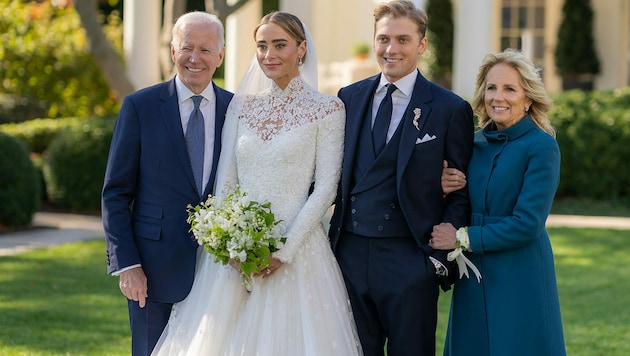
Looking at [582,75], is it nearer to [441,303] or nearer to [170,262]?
[441,303]

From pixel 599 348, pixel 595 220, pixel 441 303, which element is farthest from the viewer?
pixel 595 220

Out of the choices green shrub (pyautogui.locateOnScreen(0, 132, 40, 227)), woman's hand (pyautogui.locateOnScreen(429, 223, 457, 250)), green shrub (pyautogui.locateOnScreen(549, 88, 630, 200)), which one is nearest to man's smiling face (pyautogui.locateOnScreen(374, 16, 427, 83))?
woman's hand (pyautogui.locateOnScreen(429, 223, 457, 250))

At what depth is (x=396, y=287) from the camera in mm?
4180

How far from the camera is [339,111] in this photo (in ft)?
14.2

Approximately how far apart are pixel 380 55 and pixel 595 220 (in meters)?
8.82

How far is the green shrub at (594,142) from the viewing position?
13430 millimetres

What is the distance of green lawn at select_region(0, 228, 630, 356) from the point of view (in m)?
6.47

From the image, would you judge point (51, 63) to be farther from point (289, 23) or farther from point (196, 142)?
point (289, 23)

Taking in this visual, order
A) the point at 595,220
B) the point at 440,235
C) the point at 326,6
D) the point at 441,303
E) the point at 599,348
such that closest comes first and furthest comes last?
the point at 440,235, the point at 599,348, the point at 441,303, the point at 595,220, the point at 326,6

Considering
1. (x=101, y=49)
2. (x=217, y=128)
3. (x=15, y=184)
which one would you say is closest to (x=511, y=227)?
(x=217, y=128)

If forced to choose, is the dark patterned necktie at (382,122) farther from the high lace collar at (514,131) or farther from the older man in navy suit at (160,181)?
the older man in navy suit at (160,181)

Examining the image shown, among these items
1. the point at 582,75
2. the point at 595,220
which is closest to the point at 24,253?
the point at 595,220

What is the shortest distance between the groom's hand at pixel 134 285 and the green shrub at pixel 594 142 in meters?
10.4

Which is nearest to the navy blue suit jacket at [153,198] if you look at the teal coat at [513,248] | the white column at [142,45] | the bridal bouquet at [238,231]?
the bridal bouquet at [238,231]
